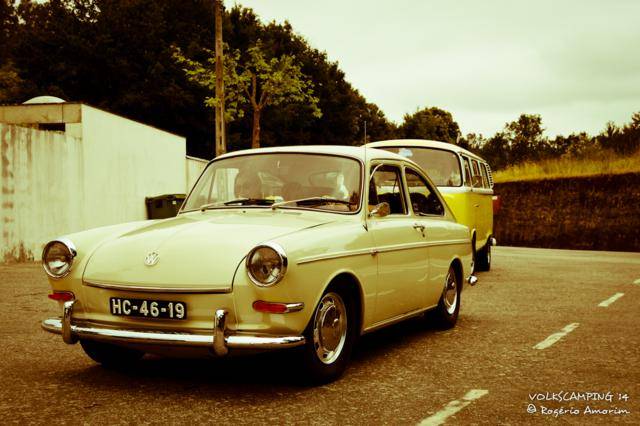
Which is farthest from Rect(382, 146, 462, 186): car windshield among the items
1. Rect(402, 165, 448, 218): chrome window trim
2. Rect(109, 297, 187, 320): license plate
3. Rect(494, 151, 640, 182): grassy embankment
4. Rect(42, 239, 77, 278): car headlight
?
Rect(494, 151, 640, 182): grassy embankment

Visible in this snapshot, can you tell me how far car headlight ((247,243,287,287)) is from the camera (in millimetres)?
4340

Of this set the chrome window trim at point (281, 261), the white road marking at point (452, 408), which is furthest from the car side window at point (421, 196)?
the chrome window trim at point (281, 261)

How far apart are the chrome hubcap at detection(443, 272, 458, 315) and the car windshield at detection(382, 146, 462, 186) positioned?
184 inches

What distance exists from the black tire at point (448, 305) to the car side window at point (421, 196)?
1.94 feet

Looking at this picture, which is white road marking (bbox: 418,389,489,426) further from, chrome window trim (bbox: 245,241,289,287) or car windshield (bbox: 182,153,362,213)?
car windshield (bbox: 182,153,362,213)

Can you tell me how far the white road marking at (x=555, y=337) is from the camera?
6.26 m

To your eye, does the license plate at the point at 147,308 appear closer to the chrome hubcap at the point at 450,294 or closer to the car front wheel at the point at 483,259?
the chrome hubcap at the point at 450,294

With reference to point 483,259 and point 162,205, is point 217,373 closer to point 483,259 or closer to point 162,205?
point 483,259

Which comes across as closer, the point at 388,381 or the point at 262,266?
the point at 262,266

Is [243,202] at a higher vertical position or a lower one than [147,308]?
higher

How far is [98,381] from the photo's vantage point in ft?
16.2

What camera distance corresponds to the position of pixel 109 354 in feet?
17.2

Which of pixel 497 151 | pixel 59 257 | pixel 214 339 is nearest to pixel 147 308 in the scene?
pixel 214 339

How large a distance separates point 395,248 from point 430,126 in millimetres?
69521
